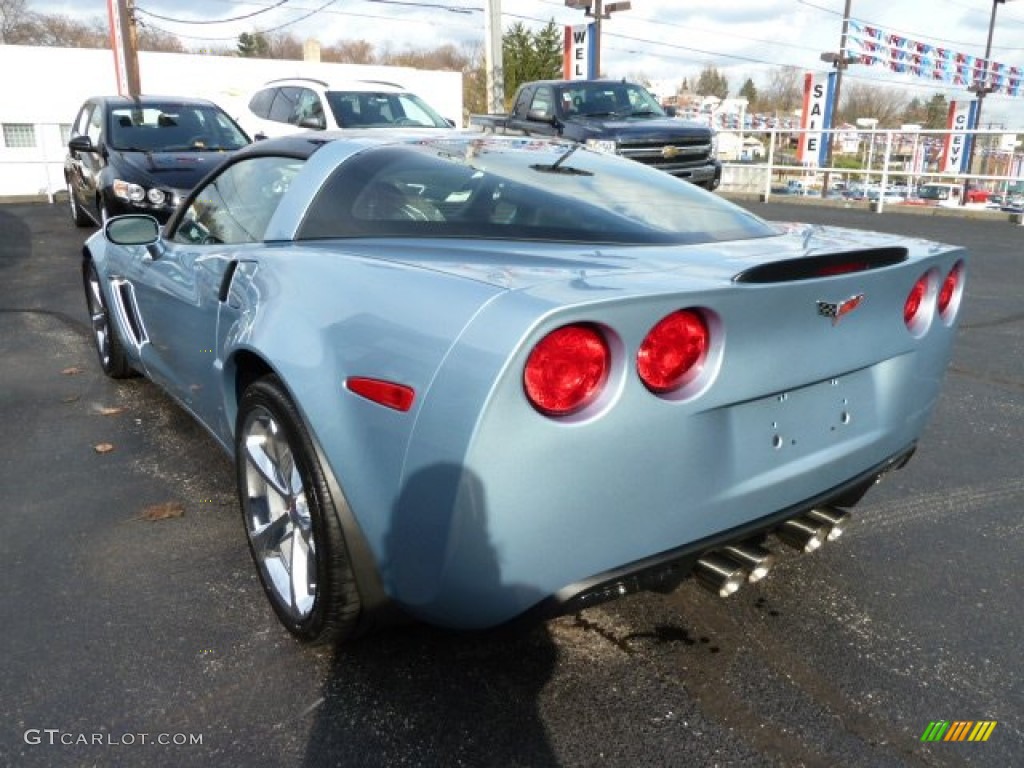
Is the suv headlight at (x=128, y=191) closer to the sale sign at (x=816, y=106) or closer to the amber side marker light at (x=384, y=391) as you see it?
the amber side marker light at (x=384, y=391)

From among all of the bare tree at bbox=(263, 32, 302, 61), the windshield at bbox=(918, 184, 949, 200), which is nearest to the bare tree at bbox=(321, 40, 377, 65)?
the bare tree at bbox=(263, 32, 302, 61)

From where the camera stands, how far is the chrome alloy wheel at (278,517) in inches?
90.6

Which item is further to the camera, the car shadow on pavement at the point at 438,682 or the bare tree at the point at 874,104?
the bare tree at the point at 874,104

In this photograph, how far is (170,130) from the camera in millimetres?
9734

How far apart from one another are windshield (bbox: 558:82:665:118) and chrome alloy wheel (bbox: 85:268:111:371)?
925 cm

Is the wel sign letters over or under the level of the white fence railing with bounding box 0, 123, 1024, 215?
over

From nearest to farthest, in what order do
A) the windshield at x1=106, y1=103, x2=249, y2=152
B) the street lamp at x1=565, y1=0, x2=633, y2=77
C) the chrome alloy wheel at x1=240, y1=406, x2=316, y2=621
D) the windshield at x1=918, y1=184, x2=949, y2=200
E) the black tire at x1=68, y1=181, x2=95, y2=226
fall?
the chrome alloy wheel at x1=240, y1=406, x2=316, y2=621 → the windshield at x1=106, y1=103, x2=249, y2=152 → the black tire at x1=68, y1=181, x2=95, y2=226 → the street lamp at x1=565, y1=0, x2=633, y2=77 → the windshield at x1=918, y1=184, x2=949, y2=200

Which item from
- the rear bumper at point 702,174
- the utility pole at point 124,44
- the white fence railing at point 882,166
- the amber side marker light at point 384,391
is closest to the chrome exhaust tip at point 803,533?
the amber side marker light at point 384,391

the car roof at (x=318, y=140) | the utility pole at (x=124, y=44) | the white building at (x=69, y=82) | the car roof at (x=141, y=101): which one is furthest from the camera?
the white building at (x=69, y=82)

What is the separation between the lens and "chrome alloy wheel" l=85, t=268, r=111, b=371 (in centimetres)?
472

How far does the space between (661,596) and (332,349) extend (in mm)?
1305

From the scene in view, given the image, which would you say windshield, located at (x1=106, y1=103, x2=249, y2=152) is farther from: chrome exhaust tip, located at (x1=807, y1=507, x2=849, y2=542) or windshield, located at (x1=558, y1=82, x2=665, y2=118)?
chrome exhaust tip, located at (x1=807, y1=507, x2=849, y2=542)

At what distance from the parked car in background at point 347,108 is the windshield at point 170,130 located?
1.02 m

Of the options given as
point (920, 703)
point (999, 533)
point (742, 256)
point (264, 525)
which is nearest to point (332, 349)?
point (264, 525)
